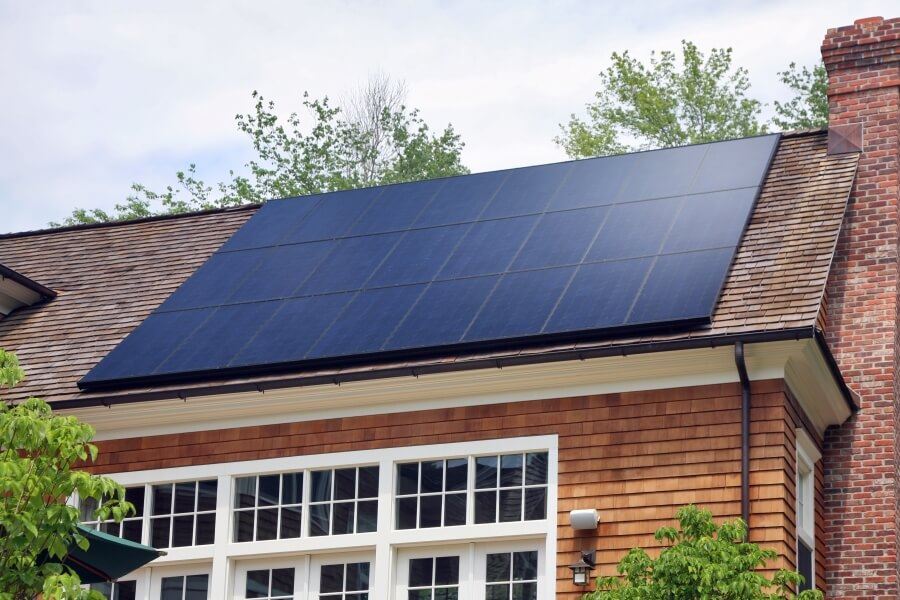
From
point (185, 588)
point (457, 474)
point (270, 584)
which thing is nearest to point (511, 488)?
point (457, 474)

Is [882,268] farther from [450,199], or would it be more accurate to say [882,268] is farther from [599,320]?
[450,199]

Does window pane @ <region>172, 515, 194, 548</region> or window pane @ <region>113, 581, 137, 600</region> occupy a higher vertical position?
window pane @ <region>172, 515, 194, 548</region>

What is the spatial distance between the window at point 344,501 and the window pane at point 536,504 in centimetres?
154

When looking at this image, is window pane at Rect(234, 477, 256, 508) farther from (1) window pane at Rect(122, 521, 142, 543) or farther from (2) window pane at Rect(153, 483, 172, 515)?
(1) window pane at Rect(122, 521, 142, 543)

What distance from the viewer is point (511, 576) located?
1330cm

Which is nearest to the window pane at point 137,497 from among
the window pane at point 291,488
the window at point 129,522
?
the window at point 129,522

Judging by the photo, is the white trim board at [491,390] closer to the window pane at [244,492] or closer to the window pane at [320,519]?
the window pane at [244,492]

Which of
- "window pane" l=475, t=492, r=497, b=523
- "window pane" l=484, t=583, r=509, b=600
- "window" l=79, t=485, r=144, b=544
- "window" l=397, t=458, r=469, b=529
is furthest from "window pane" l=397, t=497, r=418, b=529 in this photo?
"window" l=79, t=485, r=144, b=544

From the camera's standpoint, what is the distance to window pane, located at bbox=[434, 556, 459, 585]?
13500mm

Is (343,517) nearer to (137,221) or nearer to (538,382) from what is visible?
(538,382)

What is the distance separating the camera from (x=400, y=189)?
1814cm

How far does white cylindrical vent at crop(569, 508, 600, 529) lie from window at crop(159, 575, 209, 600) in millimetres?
3929

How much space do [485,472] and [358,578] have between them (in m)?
1.62

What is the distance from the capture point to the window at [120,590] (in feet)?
48.2
